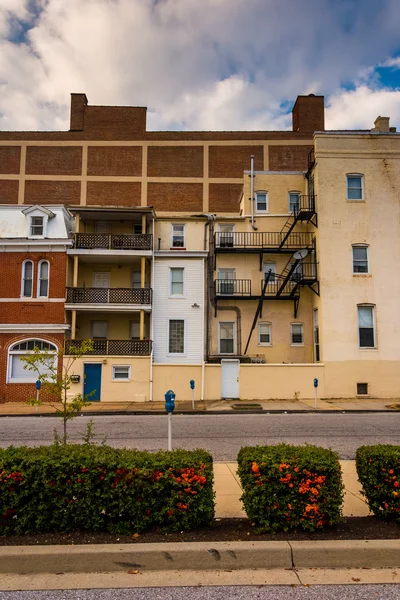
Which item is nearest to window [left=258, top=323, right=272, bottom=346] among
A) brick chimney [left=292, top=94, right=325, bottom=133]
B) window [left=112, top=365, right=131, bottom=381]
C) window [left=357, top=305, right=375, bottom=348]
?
window [left=357, top=305, right=375, bottom=348]

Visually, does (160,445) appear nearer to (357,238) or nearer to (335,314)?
(335,314)

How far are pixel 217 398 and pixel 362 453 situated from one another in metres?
17.8

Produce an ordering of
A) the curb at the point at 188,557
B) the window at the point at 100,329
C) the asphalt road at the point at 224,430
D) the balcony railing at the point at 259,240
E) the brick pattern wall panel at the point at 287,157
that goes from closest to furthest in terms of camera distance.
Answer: the curb at the point at 188,557, the asphalt road at the point at 224,430, the window at the point at 100,329, the balcony railing at the point at 259,240, the brick pattern wall panel at the point at 287,157

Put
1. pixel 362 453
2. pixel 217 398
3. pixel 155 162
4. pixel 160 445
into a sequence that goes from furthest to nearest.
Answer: pixel 155 162, pixel 217 398, pixel 160 445, pixel 362 453

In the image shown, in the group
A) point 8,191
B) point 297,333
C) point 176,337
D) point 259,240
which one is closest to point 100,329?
point 176,337

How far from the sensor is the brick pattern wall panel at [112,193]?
4103 cm

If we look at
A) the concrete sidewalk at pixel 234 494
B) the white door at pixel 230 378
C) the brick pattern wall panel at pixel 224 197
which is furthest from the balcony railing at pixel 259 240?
the concrete sidewalk at pixel 234 494

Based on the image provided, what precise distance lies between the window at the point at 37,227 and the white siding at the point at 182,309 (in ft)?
20.6

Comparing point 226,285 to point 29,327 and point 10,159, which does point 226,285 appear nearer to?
point 29,327

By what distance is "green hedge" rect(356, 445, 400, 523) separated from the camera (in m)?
5.11

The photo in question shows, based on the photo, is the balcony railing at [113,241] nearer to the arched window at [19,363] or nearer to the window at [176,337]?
the window at [176,337]

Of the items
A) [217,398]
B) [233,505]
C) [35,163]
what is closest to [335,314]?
[217,398]

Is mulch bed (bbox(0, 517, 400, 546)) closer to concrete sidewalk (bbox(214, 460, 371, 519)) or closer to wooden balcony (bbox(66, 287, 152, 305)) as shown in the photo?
concrete sidewalk (bbox(214, 460, 371, 519))

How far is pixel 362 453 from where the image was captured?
5488mm
